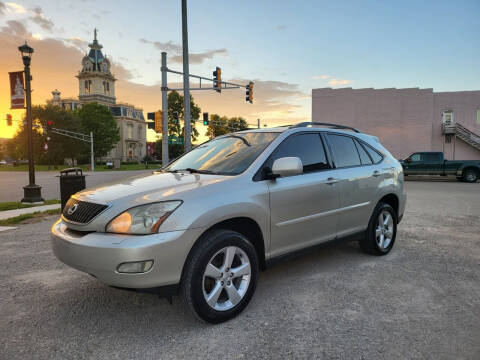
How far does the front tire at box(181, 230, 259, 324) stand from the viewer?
2744mm

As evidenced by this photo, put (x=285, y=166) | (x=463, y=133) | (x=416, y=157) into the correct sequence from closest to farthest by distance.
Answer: (x=285, y=166) < (x=416, y=157) < (x=463, y=133)

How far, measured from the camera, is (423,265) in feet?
14.6

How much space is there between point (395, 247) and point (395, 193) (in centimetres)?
92

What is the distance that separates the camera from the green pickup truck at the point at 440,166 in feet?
64.4

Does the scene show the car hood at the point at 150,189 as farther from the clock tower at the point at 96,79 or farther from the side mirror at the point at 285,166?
the clock tower at the point at 96,79

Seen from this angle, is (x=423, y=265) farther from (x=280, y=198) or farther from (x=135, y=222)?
(x=135, y=222)

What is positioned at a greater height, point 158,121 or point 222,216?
point 158,121

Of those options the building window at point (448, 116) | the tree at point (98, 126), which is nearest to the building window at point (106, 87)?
the tree at point (98, 126)

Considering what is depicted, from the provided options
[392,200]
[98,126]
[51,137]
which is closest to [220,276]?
[392,200]

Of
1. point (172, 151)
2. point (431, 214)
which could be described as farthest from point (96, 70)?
point (431, 214)

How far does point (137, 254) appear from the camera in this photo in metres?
2.55

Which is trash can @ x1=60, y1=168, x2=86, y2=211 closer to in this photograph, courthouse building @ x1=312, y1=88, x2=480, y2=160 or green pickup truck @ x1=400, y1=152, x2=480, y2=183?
green pickup truck @ x1=400, y1=152, x2=480, y2=183

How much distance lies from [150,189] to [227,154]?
44.1 inches

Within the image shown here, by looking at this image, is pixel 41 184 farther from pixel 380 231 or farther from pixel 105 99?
pixel 105 99
